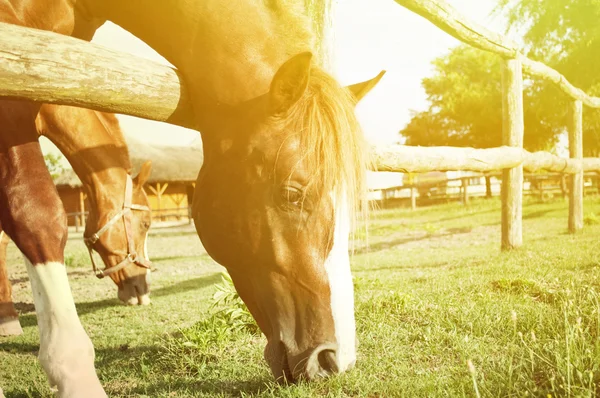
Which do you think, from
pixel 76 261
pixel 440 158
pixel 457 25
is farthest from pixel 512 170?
pixel 76 261

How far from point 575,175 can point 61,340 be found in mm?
8828

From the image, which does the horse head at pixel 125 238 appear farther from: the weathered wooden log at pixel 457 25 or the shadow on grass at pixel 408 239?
the shadow on grass at pixel 408 239

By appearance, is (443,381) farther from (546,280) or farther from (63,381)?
(546,280)

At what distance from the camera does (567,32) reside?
34.0ft

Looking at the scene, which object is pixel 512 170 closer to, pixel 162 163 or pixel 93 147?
pixel 93 147

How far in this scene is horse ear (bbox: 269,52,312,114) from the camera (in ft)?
5.98

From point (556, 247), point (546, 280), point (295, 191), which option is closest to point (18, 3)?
point (295, 191)

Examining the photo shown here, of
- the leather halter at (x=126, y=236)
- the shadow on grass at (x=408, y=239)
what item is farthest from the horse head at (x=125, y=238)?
the shadow on grass at (x=408, y=239)

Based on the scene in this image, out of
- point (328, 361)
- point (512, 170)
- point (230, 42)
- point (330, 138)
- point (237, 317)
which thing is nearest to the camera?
point (328, 361)

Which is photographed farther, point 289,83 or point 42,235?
point 42,235

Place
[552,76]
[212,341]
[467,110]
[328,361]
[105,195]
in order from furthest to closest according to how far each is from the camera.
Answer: [467,110], [552,76], [105,195], [212,341], [328,361]

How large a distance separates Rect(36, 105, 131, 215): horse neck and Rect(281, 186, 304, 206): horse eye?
9.38 feet

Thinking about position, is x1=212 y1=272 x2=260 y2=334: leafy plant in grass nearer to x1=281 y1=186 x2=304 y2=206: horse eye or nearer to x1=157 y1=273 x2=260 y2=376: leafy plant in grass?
x1=157 y1=273 x2=260 y2=376: leafy plant in grass

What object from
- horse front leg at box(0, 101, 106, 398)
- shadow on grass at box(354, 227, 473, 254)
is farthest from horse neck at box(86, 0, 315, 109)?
shadow on grass at box(354, 227, 473, 254)
